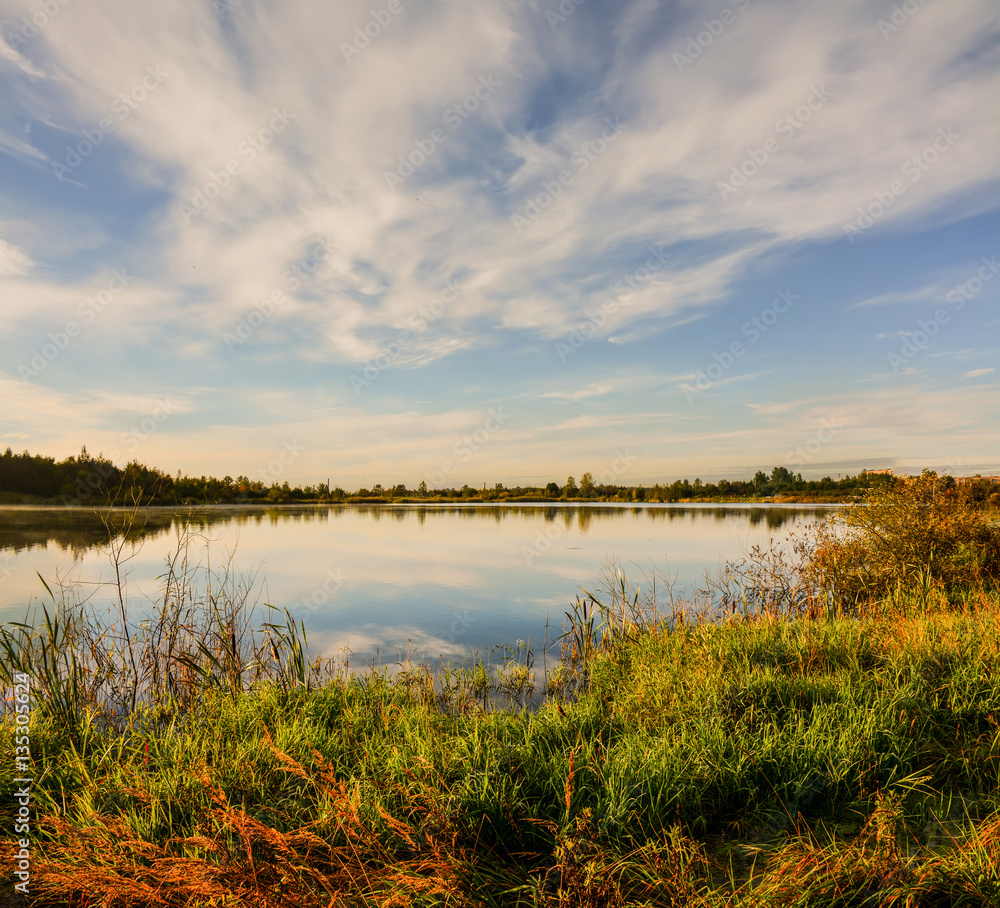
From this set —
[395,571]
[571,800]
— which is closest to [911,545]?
[571,800]

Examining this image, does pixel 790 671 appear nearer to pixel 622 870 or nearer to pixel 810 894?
pixel 810 894

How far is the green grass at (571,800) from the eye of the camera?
2.85 metres

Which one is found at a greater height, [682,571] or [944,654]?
[944,654]

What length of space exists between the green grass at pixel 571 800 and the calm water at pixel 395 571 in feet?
9.01

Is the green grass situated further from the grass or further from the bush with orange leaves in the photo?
the bush with orange leaves

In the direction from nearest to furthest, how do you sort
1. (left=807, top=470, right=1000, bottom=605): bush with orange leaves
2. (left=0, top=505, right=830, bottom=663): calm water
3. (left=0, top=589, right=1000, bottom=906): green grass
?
(left=0, top=589, right=1000, bottom=906): green grass < (left=807, top=470, right=1000, bottom=605): bush with orange leaves < (left=0, top=505, right=830, bottom=663): calm water

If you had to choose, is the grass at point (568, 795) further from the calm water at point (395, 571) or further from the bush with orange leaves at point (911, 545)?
the bush with orange leaves at point (911, 545)

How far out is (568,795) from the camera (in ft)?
8.55

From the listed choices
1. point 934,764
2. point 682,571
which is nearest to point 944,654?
point 934,764

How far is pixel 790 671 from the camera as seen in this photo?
6.12 m

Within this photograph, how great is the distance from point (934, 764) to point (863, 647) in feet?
9.29

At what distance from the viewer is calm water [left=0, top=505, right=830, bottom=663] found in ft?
38.9

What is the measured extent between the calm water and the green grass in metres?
2.75

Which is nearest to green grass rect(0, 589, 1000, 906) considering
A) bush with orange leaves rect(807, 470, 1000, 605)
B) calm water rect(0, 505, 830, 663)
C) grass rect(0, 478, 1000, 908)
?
grass rect(0, 478, 1000, 908)
